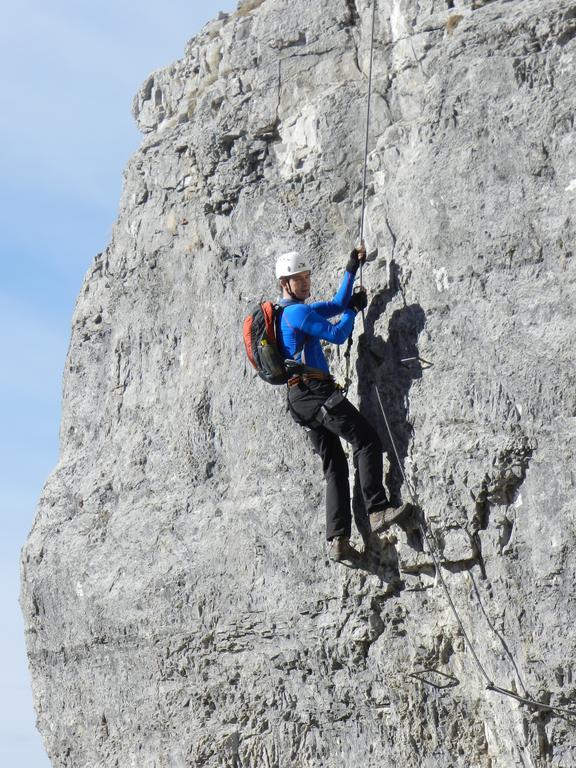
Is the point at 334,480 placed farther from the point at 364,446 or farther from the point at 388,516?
the point at 388,516

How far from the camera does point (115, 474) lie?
1256cm

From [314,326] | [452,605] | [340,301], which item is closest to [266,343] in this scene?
[314,326]

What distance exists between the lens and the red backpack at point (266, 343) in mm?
9695

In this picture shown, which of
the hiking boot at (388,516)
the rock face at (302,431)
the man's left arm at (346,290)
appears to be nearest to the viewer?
the rock face at (302,431)

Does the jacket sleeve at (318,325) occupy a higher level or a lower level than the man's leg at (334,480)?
higher

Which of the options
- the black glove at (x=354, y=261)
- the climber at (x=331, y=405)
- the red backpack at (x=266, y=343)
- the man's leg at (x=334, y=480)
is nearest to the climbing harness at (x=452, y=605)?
the climber at (x=331, y=405)

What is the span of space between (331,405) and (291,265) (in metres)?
1.35

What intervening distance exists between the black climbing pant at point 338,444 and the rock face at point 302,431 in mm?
305

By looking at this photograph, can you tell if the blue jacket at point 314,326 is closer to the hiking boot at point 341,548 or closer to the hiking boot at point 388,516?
the hiking boot at point 388,516

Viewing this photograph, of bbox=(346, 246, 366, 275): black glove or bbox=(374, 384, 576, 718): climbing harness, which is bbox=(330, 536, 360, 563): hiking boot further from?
bbox=(346, 246, 366, 275): black glove

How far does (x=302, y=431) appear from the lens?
34.6ft

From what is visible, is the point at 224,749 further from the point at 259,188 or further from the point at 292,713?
the point at 259,188

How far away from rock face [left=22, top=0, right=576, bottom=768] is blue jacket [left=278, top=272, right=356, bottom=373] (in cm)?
43

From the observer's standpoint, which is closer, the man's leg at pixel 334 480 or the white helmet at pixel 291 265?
the man's leg at pixel 334 480
